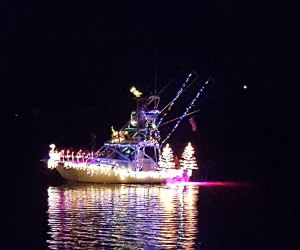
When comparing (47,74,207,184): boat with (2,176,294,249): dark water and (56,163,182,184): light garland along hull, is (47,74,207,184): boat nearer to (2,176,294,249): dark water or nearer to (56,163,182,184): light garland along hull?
(56,163,182,184): light garland along hull

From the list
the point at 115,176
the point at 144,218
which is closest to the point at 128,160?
the point at 115,176

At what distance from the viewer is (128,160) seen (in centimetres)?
5162

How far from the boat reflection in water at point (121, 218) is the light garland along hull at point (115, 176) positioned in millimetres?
3871

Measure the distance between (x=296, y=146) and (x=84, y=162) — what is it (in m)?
61.2

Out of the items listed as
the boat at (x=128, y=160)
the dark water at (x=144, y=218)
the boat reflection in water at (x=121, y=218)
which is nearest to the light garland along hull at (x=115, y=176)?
the boat at (x=128, y=160)

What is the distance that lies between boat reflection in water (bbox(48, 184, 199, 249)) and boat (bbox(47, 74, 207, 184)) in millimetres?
3975

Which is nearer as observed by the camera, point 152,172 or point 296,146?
point 152,172

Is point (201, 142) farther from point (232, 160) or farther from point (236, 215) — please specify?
point (236, 215)

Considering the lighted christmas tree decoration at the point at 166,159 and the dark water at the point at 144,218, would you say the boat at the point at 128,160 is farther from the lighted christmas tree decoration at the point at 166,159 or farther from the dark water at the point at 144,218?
the dark water at the point at 144,218

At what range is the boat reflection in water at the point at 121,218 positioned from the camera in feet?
83.8

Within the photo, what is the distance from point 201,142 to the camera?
110938mm

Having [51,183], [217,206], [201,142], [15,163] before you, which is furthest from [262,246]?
[201,142]

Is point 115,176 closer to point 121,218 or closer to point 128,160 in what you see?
point 128,160

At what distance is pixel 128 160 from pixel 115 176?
1471mm
